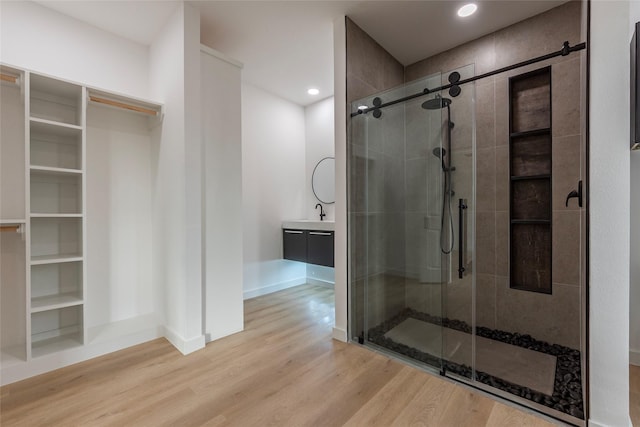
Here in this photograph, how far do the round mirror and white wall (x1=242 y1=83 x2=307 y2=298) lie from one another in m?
0.24

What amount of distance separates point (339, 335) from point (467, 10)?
2836 mm

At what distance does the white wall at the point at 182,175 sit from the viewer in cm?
209

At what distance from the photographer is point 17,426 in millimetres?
1396

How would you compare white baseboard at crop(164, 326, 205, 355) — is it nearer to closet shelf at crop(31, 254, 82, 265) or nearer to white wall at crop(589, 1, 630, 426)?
closet shelf at crop(31, 254, 82, 265)

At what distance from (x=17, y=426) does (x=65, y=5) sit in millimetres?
2715

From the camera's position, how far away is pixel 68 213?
2156 millimetres

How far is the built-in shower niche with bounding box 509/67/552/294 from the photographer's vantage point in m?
2.31

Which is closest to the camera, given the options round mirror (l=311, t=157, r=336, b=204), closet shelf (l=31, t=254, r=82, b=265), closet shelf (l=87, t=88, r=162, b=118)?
closet shelf (l=31, t=254, r=82, b=265)

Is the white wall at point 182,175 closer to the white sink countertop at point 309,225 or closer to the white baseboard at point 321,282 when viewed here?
the white sink countertop at point 309,225

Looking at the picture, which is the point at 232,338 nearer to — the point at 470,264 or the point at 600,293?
the point at 470,264

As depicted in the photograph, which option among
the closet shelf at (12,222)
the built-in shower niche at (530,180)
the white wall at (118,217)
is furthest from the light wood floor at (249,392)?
the built-in shower niche at (530,180)

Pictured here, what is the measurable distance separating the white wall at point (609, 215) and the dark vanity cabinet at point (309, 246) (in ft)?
7.45

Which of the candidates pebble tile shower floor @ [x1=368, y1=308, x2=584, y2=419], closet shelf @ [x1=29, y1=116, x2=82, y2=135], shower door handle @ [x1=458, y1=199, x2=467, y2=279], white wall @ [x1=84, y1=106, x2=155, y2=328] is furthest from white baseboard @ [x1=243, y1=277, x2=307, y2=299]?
shower door handle @ [x1=458, y1=199, x2=467, y2=279]

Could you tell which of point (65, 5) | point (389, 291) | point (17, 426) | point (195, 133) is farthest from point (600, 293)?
point (65, 5)
